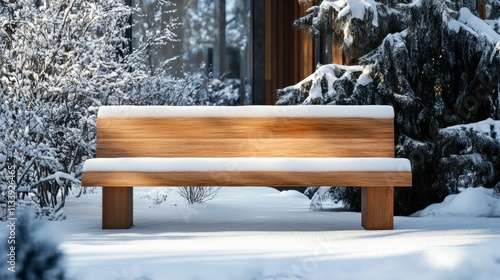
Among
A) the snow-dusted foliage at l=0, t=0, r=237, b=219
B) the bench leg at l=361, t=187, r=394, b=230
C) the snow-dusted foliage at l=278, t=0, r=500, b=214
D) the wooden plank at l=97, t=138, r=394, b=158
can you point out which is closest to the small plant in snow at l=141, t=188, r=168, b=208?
the snow-dusted foliage at l=0, t=0, r=237, b=219

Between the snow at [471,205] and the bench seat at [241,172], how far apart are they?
1187mm

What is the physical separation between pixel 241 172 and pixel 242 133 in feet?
1.45

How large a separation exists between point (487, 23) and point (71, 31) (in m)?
3.19

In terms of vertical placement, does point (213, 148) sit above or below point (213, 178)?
above

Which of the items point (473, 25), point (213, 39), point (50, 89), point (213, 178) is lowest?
point (213, 178)

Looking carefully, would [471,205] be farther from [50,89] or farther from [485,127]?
[50,89]

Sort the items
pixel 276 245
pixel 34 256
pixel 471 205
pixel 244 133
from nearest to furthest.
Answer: pixel 34 256, pixel 276 245, pixel 244 133, pixel 471 205

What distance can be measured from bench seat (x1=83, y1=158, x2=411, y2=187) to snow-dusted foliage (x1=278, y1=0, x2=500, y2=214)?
1336 mm

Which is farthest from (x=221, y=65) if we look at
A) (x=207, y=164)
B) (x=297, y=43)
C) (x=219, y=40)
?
(x=207, y=164)

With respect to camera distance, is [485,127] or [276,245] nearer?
[276,245]

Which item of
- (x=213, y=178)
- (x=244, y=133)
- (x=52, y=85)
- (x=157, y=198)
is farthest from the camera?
(x=157, y=198)

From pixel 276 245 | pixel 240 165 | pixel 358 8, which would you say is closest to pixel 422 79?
pixel 358 8

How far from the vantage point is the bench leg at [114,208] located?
5.38 meters

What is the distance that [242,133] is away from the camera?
550 cm
